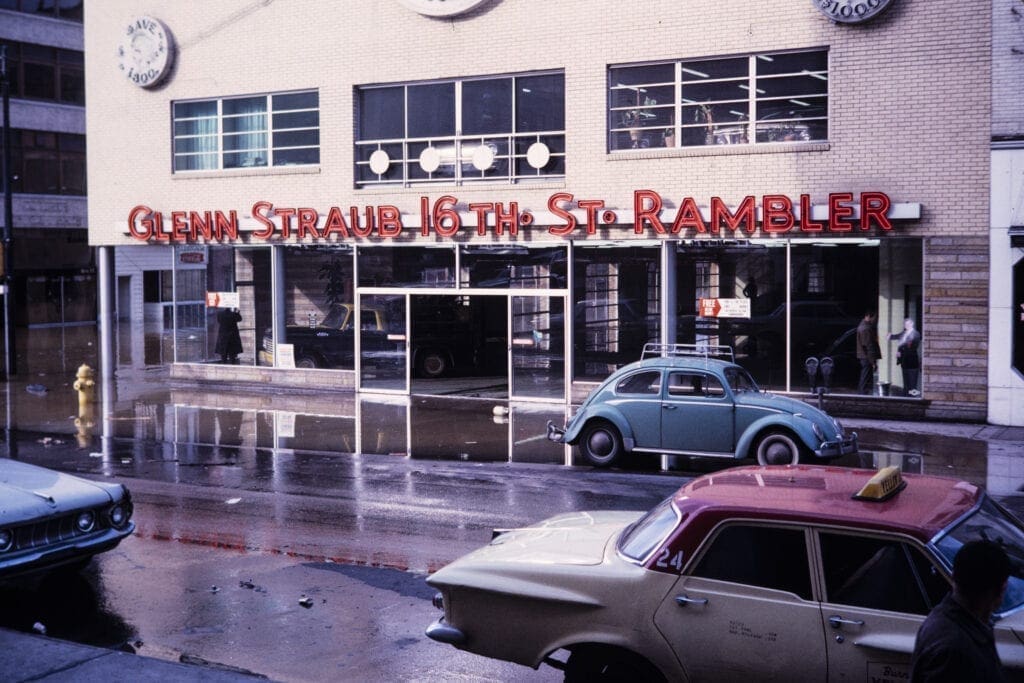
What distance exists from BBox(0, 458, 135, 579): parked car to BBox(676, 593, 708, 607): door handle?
5.63m

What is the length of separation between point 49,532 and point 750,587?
6.08 m

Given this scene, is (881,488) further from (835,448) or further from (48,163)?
(48,163)

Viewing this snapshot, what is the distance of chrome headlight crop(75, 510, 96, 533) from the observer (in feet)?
31.6

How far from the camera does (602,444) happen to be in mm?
15977

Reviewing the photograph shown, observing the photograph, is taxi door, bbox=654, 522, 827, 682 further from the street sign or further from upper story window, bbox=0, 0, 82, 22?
upper story window, bbox=0, 0, 82, 22

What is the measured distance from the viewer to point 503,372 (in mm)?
24484

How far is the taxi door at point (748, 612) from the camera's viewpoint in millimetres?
5781

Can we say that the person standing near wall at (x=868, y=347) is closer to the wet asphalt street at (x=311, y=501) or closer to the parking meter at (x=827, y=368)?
the parking meter at (x=827, y=368)

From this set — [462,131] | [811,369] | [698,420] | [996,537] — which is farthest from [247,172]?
[996,537]

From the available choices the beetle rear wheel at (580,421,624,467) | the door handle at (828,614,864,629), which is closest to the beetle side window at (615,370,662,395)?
the beetle rear wheel at (580,421,624,467)

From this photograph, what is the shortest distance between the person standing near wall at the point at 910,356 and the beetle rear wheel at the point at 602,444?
21.9 ft

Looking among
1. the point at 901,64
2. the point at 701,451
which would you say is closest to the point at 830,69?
the point at 901,64

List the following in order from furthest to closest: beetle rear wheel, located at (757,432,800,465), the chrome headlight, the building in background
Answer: the building in background
beetle rear wheel, located at (757,432,800,465)
the chrome headlight

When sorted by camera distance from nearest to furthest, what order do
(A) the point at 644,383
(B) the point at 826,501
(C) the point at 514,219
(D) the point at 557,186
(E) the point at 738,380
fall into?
(B) the point at 826,501 → (E) the point at 738,380 → (A) the point at 644,383 → (D) the point at 557,186 → (C) the point at 514,219
